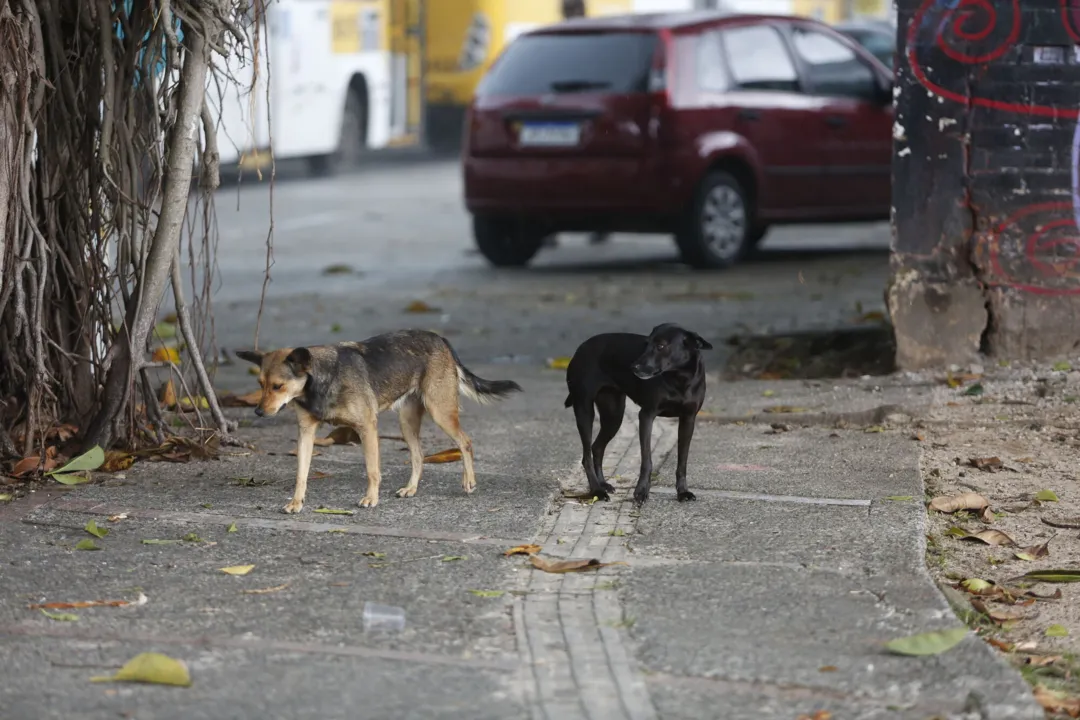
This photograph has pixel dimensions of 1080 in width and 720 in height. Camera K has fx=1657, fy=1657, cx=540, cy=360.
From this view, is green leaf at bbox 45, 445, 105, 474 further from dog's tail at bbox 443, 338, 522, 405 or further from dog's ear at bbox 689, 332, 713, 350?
dog's ear at bbox 689, 332, 713, 350

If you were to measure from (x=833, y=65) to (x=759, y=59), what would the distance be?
69cm

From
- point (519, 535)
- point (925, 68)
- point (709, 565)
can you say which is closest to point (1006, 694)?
point (709, 565)

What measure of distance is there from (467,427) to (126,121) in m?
1.83

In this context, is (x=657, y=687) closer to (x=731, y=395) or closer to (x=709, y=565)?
(x=709, y=565)

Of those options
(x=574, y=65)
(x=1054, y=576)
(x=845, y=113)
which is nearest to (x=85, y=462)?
(x=1054, y=576)

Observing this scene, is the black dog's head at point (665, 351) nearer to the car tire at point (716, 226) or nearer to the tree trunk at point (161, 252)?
the tree trunk at point (161, 252)

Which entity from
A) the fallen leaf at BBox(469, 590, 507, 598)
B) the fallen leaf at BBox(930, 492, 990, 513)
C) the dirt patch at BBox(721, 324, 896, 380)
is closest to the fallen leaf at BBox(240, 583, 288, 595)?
the fallen leaf at BBox(469, 590, 507, 598)

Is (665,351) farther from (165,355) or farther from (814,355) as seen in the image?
(814,355)

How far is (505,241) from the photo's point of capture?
12.9m

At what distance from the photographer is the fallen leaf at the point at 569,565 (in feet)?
14.9

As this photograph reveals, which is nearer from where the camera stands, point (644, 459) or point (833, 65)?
point (644, 459)

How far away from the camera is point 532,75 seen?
1215cm

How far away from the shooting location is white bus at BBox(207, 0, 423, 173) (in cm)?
1861

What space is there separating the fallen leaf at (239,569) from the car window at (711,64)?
26.0 feet
